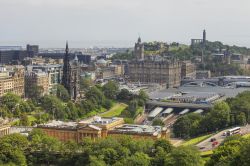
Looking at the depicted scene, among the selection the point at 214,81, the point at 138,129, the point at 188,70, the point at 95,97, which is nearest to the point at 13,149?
the point at 138,129

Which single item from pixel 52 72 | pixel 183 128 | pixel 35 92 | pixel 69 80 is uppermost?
pixel 52 72

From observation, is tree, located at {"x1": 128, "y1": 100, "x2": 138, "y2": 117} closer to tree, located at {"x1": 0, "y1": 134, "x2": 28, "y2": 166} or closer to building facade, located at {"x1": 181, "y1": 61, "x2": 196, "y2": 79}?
tree, located at {"x1": 0, "y1": 134, "x2": 28, "y2": 166}

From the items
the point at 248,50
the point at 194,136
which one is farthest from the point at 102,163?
the point at 248,50

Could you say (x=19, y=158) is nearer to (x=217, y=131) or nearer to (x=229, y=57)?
(x=217, y=131)

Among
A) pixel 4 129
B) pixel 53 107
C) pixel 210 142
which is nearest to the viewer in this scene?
pixel 210 142

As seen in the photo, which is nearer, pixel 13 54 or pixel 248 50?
pixel 13 54

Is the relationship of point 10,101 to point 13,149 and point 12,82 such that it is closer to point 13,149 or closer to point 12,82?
point 12,82

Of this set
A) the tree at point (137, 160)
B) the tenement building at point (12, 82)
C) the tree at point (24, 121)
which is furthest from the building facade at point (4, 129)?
the tenement building at point (12, 82)
